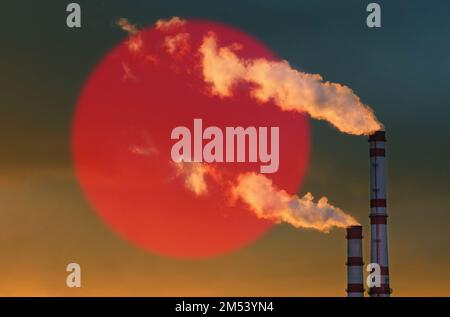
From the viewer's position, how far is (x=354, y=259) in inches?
3337

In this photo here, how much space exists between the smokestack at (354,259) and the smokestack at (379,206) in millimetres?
1373

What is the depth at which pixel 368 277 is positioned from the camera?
85.2 metres

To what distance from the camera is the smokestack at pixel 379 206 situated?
84.8 m

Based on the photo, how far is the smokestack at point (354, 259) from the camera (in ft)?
275

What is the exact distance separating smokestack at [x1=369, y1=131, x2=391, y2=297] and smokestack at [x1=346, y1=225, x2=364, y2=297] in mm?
1373

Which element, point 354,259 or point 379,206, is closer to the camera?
point 354,259

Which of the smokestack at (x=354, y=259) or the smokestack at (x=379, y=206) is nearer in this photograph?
the smokestack at (x=354, y=259)

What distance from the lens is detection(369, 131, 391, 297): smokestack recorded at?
84.8m

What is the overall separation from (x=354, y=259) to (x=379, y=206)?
197 inches
